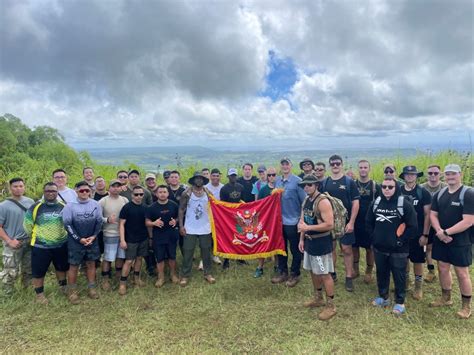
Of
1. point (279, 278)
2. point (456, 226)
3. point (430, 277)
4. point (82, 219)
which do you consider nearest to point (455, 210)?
point (456, 226)

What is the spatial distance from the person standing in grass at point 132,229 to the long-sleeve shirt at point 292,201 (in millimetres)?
2686

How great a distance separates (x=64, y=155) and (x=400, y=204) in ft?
57.4

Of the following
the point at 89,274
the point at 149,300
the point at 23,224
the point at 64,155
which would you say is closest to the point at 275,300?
the point at 149,300

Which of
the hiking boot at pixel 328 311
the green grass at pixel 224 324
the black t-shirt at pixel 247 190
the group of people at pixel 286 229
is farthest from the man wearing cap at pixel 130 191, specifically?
the hiking boot at pixel 328 311

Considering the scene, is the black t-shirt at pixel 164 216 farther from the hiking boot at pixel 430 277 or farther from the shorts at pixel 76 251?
the hiking boot at pixel 430 277

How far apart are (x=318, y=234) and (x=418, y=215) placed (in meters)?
1.99

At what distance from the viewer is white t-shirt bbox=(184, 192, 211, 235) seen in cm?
598

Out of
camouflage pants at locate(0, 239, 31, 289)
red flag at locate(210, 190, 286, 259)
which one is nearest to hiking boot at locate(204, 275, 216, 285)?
red flag at locate(210, 190, 286, 259)

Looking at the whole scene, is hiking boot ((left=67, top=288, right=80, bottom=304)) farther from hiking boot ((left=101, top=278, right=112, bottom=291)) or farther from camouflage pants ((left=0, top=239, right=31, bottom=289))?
camouflage pants ((left=0, top=239, right=31, bottom=289))

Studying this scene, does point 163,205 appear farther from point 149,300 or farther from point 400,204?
point 400,204

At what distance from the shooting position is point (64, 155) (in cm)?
1684

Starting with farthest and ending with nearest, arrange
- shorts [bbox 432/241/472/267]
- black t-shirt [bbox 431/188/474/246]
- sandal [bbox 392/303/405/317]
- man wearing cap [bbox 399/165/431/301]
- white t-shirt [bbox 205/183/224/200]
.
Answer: white t-shirt [bbox 205/183/224/200] < man wearing cap [bbox 399/165/431/301] < sandal [bbox 392/303/405/317] < shorts [bbox 432/241/472/267] < black t-shirt [bbox 431/188/474/246]

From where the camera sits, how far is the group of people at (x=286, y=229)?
4543 mm

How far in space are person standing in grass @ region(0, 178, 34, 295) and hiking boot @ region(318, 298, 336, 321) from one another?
5210 millimetres
